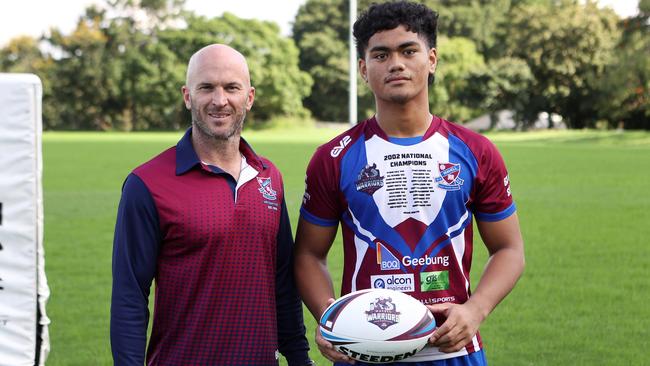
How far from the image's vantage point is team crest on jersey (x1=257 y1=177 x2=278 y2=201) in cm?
332

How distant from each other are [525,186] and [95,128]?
5992 centimetres

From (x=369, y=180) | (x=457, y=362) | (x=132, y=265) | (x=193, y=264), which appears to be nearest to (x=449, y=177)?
(x=369, y=180)

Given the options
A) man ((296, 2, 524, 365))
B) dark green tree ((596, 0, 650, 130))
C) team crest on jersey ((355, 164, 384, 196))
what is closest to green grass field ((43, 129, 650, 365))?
man ((296, 2, 524, 365))

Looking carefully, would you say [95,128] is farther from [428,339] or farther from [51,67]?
[428,339]

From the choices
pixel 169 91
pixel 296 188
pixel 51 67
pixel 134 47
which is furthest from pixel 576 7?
pixel 296 188

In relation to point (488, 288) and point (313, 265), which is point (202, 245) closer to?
point (313, 265)

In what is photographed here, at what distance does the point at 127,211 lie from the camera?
3109mm

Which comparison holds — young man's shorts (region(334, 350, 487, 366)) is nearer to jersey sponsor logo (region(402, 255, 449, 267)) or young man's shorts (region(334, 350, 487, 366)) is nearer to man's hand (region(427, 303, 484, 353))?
man's hand (region(427, 303, 484, 353))

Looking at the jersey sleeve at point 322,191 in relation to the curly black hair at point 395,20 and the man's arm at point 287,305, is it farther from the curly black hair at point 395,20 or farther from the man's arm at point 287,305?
the curly black hair at point 395,20

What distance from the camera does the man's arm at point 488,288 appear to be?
287 centimetres

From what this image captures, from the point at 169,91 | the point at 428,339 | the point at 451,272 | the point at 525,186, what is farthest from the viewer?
the point at 169,91

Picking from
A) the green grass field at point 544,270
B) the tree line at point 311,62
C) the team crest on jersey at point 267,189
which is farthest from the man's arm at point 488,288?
the tree line at point 311,62

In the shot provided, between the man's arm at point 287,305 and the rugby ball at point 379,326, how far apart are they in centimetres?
55

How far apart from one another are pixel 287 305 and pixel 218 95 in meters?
0.90
